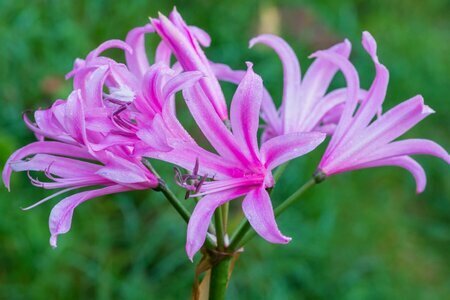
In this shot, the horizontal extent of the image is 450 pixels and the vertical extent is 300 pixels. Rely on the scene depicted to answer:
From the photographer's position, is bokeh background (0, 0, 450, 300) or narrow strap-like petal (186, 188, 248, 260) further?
bokeh background (0, 0, 450, 300)

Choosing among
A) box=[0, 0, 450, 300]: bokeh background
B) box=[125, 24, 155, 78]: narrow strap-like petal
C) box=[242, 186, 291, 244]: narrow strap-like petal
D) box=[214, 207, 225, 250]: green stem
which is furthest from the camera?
box=[0, 0, 450, 300]: bokeh background

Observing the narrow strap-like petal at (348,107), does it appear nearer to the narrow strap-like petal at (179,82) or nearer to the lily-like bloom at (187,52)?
the lily-like bloom at (187,52)

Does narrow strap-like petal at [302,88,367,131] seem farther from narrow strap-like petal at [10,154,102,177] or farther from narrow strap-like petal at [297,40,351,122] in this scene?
narrow strap-like petal at [10,154,102,177]

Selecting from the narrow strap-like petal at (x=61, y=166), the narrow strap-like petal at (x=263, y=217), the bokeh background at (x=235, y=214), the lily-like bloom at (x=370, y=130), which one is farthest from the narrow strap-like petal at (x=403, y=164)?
the bokeh background at (x=235, y=214)

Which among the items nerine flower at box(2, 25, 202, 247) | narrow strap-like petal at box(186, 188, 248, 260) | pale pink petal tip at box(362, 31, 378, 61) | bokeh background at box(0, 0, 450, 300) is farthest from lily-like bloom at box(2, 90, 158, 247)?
bokeh background at box(0, 0, 450, 300)

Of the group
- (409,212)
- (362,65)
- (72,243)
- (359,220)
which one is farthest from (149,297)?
(362,65)

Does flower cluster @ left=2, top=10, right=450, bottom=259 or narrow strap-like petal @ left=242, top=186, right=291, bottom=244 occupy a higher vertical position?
flower cluster @ left=2, top=10, right=450, bottom=259
